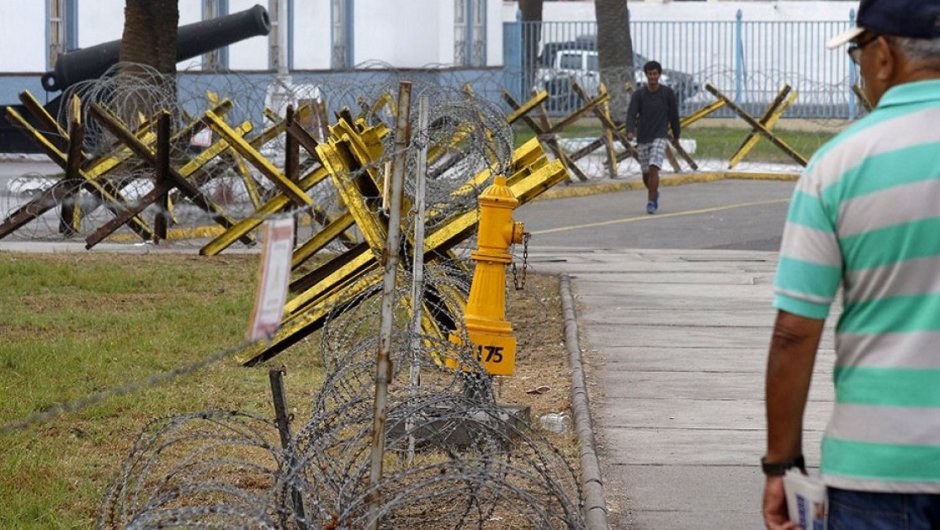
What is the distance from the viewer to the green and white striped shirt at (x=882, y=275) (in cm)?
330

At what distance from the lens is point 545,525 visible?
16.7 ft

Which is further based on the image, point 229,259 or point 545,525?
point 229,259

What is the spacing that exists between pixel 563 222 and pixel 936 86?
629 inches

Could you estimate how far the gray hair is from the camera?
11.3ft

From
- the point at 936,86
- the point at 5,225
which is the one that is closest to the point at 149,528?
the point at 936,86

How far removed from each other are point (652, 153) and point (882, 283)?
666 inches

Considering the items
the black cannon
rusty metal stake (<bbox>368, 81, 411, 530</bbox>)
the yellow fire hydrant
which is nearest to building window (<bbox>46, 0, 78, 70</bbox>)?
the black cannon

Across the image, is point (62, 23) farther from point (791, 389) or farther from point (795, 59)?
point (791, 389)

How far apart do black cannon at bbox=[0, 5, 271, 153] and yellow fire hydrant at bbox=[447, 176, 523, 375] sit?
17.4m

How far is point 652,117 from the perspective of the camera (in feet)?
67.2

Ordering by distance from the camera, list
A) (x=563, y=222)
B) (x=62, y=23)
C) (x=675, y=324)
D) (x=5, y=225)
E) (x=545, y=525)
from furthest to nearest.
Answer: (x=62, y=23) < (x=563, y=222) < (x=5, y=225) < (x=675, y=324) < (x=545, y=525)

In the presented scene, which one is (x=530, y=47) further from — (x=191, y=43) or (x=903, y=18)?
(x=903, y=18)

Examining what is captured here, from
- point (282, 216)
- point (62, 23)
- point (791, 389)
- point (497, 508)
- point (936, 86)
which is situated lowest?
point (497, 508)

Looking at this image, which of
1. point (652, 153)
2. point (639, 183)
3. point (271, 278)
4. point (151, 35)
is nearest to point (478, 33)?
point (639, 183)
